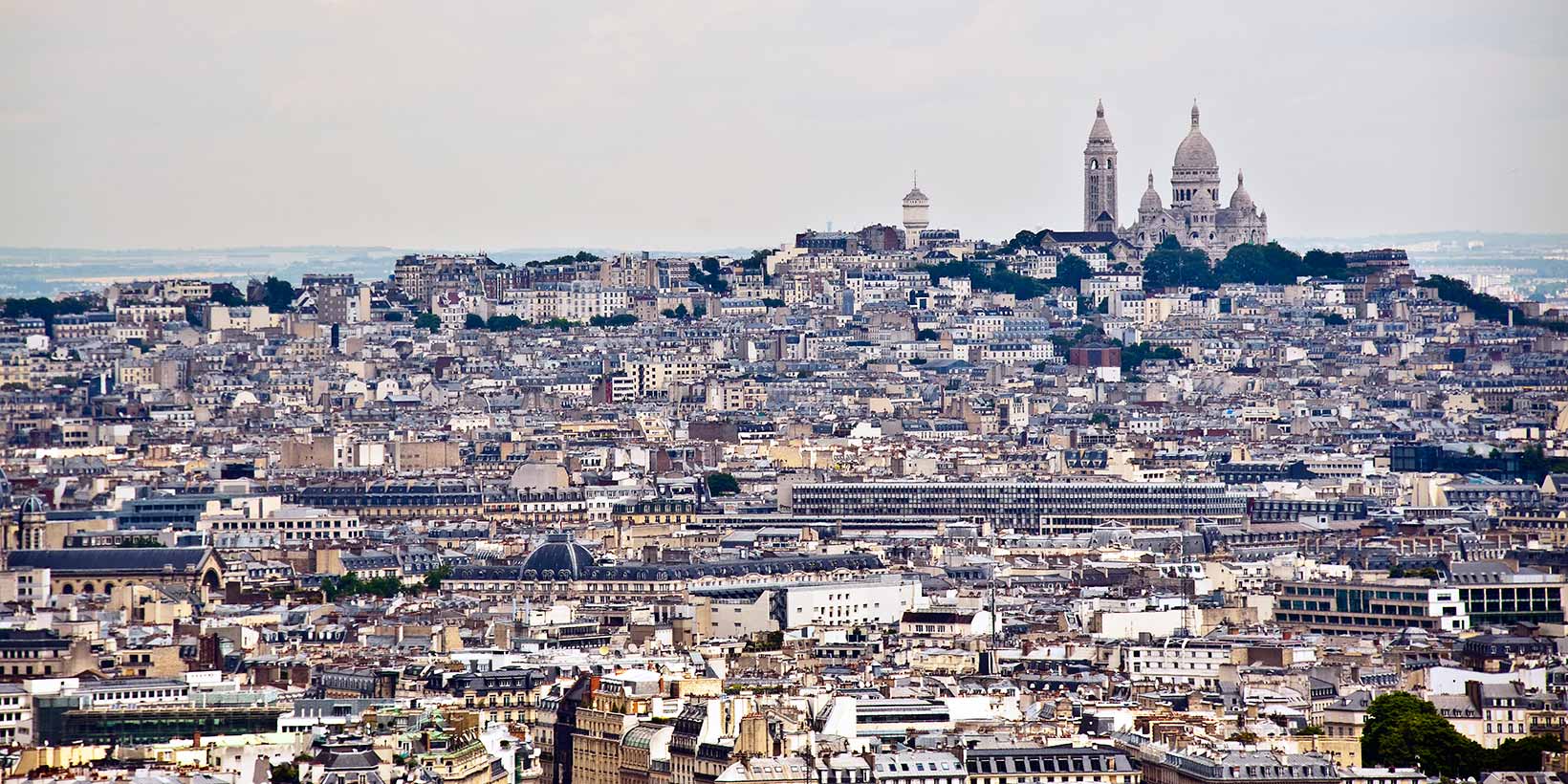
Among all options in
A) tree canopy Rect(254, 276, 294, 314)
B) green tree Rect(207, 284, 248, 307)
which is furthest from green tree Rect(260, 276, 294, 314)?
green tree Rect(207, 284, 248, 307)

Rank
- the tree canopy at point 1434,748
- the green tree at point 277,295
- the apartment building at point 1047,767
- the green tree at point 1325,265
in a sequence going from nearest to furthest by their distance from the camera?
1. the apartment building at point 1047,767
2. the tree canopy at point 1434,748
3. the green tree at point 277,295
4. the green tree at point 1325,265

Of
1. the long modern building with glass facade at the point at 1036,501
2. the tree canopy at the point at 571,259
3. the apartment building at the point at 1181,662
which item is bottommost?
the apartment building at the point at 1181,662

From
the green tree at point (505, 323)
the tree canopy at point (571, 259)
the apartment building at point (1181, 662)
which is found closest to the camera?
the apartment building at point (1181, 662)

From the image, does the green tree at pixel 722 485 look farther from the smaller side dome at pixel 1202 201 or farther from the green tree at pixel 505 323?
the smaller side dome at pixel 1202 201

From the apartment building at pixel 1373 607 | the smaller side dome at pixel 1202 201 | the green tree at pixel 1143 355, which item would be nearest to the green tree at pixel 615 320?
the green tree at pixel 1143 355

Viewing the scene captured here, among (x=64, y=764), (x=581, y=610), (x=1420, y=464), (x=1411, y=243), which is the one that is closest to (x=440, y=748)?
(x=64, y=764)

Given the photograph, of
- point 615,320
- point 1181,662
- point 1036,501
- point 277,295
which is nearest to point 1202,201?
point 615,320

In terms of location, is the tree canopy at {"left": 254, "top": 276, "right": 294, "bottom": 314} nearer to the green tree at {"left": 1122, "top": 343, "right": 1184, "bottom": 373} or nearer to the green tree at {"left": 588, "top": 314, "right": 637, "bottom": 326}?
the green tree at {"left": 588, "top": 314, "right": 637, "bottom": 326}
